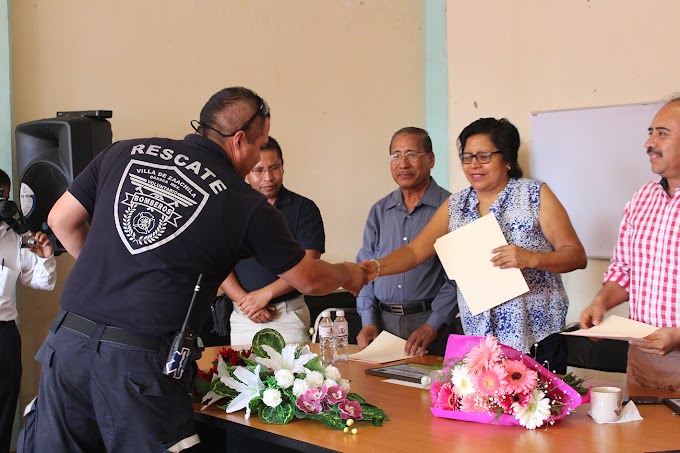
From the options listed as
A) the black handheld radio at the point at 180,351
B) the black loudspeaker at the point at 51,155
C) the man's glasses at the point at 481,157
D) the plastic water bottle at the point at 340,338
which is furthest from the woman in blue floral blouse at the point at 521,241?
the black loudspeaker at the point at 51,155

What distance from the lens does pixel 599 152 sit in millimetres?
5156

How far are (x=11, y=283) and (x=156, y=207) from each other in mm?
2148

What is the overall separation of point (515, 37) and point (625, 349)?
2642 mm

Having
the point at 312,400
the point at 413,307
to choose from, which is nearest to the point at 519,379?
the point at 312,400

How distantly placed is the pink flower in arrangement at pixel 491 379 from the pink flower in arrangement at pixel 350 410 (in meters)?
0.36

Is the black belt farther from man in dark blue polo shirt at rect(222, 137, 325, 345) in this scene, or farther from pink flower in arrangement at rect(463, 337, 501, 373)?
man in dark blue polo shirt at rect(222, 137, 325, 345)

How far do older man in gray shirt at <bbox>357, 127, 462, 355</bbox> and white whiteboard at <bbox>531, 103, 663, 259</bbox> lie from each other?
1.61 metres

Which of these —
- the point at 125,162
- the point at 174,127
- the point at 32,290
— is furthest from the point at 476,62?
the point at 125,162

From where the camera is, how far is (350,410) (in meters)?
2.35

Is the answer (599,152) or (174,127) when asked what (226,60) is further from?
(599,152)

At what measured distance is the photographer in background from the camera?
4.01 m

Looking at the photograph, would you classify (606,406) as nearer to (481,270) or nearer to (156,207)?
(481,270)

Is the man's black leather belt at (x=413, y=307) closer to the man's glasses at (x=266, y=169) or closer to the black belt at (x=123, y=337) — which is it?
the man's glasses at (x=266, y=169)

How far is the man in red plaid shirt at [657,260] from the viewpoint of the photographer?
2844mm
